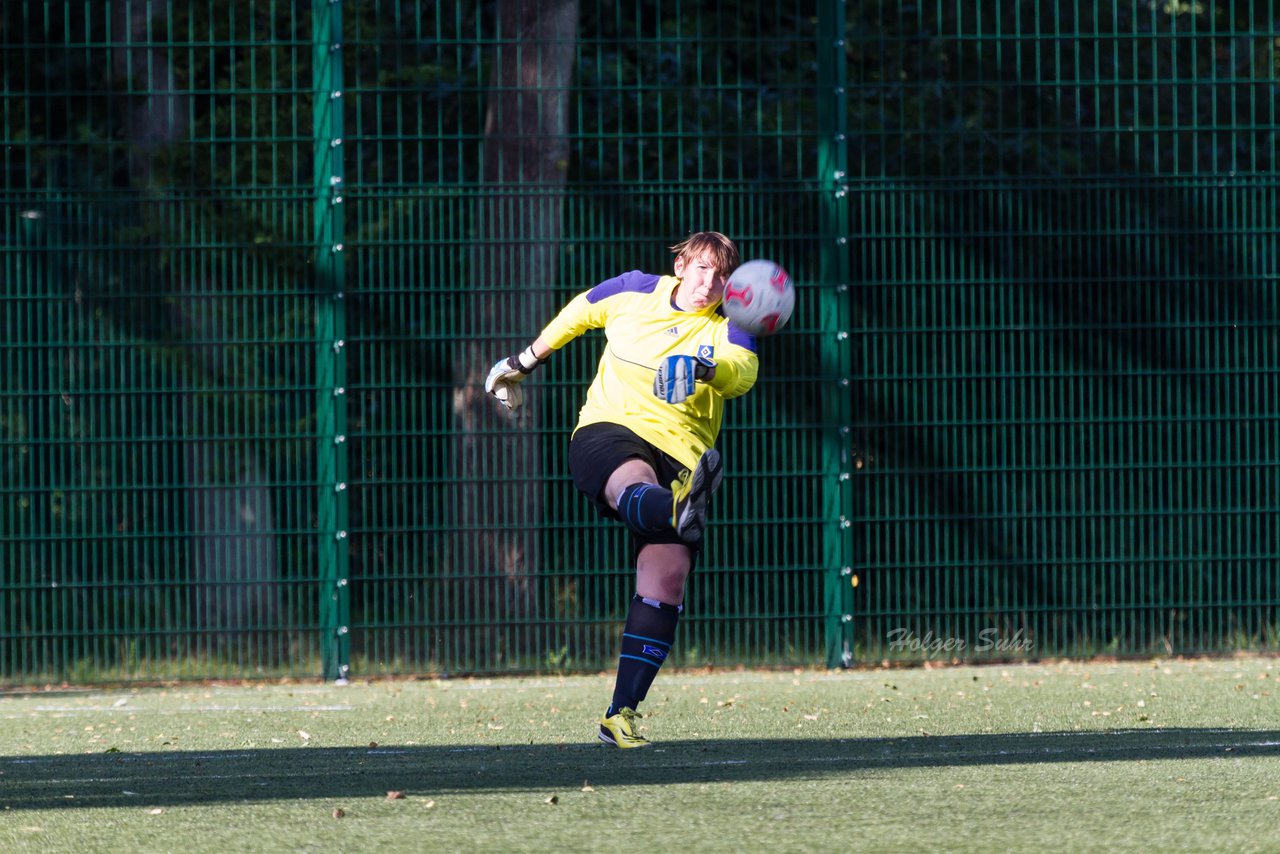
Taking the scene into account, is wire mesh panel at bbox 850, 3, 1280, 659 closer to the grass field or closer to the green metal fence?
the green metal fence

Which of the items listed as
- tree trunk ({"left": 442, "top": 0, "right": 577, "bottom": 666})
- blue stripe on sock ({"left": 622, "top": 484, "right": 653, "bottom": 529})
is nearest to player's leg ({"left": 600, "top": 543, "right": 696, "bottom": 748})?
blue stripe on sock ({"left": 622, "top": 484, "right": 653, "bottom": 529})

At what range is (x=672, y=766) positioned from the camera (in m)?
6.58

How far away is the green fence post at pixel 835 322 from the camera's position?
10.6 m

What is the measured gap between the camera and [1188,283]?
1087 cm

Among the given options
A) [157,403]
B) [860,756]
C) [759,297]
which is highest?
[759,297]

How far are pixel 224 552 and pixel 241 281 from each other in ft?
4.59

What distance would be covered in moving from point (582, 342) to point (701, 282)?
328cm

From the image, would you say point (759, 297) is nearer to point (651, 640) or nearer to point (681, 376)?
point (681, 376)

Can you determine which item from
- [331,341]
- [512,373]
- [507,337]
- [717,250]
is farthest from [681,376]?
[331,341]

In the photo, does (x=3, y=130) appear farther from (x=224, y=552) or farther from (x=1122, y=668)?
(x=1122, y=668)

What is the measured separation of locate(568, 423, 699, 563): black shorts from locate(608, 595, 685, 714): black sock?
241mm

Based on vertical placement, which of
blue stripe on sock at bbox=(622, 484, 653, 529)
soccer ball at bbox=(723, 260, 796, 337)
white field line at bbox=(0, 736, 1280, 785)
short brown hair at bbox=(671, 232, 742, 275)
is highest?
short brown hair at bbox=(671, 232, 742, 275)

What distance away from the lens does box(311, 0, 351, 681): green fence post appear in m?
10.4

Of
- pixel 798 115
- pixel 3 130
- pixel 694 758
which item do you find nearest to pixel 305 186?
pixel 3 130
